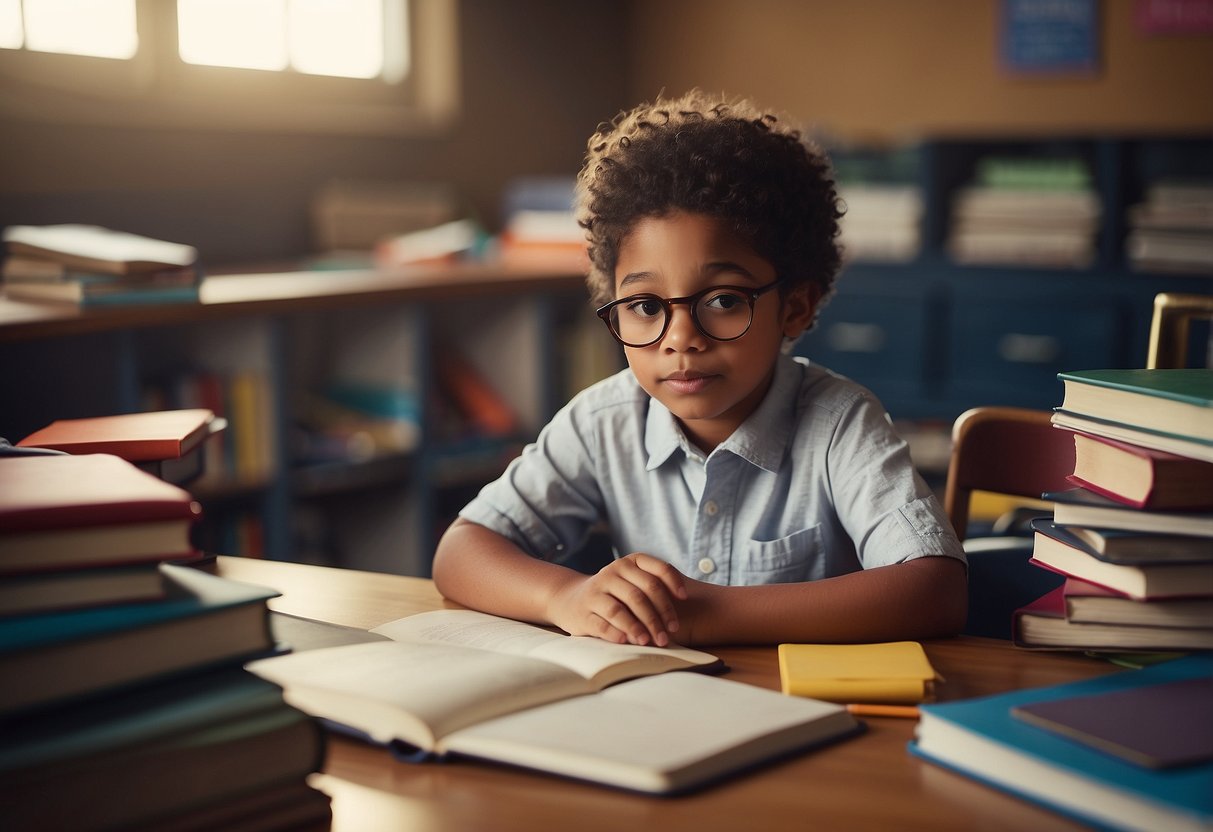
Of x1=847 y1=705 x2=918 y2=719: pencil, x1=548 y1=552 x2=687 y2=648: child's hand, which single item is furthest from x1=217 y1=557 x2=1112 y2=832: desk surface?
x1=548 y1=552 x2=687 y2=648: child's hand

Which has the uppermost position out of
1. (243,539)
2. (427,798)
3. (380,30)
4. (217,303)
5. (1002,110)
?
(380,30)

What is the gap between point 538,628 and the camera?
1132 millimetres

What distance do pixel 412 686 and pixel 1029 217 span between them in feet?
10.3

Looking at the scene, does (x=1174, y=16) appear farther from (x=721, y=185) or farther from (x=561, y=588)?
(x=561, y=588)

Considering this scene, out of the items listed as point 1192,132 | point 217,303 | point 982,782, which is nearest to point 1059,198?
point 1192,132

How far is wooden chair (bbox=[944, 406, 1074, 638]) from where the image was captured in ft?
4.85

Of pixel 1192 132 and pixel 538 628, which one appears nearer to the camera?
pixel 538 628

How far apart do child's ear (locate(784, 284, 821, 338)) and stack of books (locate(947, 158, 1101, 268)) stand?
7.43 feet

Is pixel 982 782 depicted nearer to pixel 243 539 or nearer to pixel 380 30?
pixel 243 539

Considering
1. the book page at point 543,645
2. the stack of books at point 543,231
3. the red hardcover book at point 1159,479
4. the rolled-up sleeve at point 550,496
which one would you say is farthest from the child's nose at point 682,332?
the stack of books at point 543,231

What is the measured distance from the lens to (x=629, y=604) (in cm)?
109

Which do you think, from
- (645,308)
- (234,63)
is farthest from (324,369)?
(645,308)

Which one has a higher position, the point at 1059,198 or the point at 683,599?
the point at 1059,198

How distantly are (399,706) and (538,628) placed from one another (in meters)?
0.29
